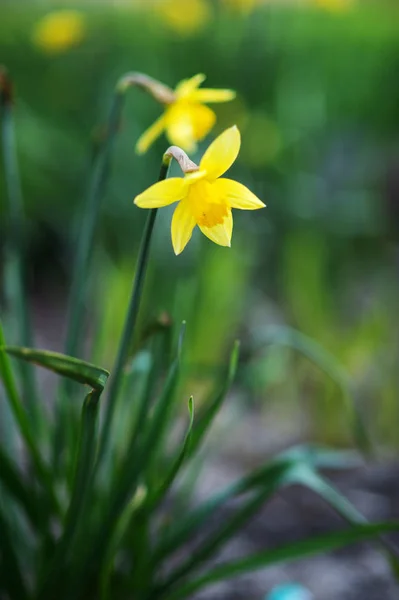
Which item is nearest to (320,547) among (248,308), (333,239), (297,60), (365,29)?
(248,308)

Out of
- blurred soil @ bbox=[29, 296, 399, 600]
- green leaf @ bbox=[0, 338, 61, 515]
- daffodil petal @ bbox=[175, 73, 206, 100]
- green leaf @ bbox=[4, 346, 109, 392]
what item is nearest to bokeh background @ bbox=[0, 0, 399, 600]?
blurred soil @ bbox=[29, 296, 399, 600]

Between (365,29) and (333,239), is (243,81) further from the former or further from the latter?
(365,29)

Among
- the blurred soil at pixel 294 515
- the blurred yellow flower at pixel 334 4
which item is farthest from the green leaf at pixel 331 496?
the blurred yellow flower at pixel 334 4

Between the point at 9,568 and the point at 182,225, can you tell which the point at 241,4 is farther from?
the point at 9,568

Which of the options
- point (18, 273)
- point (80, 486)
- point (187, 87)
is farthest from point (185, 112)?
point (80, 486)

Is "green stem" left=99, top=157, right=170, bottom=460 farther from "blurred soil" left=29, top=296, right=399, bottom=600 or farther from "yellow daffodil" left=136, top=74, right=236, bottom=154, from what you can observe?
"blurred soil" left=29, top=296, right=399, bottom=600

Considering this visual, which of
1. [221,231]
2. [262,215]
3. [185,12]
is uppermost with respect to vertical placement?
[185,12]
